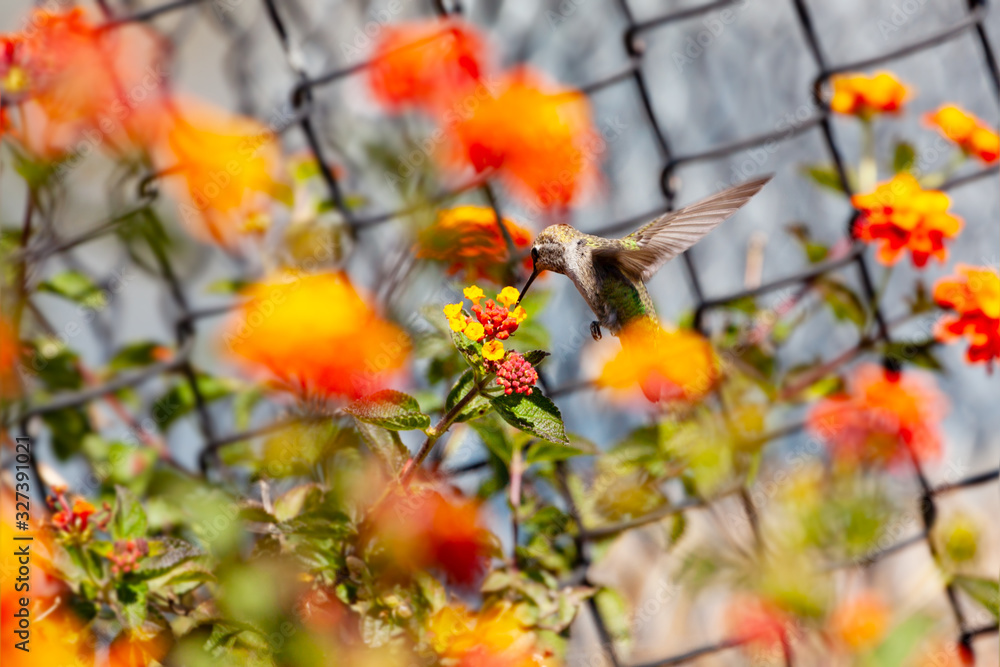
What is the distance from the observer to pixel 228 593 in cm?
62

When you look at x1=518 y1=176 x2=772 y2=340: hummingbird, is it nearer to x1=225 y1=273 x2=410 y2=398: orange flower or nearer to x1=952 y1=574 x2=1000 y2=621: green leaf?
x1=225 y1=273 x2=410 y2=398: orange flower

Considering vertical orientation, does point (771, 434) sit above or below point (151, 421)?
below

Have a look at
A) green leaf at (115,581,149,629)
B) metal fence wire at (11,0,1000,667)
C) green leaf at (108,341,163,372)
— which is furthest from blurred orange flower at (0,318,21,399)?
green leaf at (115,581,149,629)

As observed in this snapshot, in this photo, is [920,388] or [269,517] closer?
[269,517]

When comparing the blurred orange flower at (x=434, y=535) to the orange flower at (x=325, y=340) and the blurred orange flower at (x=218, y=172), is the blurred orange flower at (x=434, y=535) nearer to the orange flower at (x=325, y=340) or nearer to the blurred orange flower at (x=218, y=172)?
the orange flower at (x=325, y=340)

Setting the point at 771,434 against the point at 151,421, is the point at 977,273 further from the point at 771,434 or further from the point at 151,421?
the point at 151,421

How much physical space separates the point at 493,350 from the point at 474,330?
1 cm

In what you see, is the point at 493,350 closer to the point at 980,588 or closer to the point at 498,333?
the point at 498,333

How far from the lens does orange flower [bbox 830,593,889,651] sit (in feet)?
1.63

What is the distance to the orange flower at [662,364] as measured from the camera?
618mm

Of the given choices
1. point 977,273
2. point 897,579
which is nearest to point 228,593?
point 977,273

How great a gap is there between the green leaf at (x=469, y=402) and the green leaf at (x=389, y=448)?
66mm

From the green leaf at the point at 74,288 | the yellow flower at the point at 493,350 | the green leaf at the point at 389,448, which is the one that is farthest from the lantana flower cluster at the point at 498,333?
the green leaf at the point at 74,288

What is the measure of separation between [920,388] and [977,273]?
23 cm
